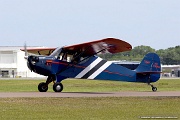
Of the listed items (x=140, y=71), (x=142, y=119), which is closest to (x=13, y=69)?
(x=140, y=71)

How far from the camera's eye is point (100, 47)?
30.1 meters

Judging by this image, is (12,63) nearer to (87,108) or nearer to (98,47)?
(98,47)

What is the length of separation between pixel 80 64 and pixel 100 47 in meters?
1.44

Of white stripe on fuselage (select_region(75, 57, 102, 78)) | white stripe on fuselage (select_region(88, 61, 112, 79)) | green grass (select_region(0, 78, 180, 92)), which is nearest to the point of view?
white stripe on fuselage (select_region(75, 57, 102, 78))

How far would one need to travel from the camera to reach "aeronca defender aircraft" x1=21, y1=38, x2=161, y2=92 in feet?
94.9

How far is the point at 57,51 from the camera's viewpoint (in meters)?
29.8

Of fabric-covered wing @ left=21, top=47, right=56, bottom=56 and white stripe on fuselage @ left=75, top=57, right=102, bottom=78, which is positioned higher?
fabric-covered wing @ left=21, top=47, right=56, bottom=56

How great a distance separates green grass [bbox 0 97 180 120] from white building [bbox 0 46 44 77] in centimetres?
8891

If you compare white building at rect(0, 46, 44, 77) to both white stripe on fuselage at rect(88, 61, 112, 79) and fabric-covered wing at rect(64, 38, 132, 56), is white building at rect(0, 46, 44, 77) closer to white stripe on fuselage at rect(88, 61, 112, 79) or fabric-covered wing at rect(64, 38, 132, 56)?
white stripe on fuselage at rect(88, 61, 112, 79)

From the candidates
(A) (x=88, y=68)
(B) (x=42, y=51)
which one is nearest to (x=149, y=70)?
(A) (x=88, y=68)

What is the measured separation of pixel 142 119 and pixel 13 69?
A: 9750 cm

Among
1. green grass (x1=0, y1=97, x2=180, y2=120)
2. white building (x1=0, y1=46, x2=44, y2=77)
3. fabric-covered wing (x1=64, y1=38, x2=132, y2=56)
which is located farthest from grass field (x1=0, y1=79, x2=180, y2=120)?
white building (x1=0, y1=46, x2=44, y2=77)

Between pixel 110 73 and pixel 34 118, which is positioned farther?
pixel 110 73

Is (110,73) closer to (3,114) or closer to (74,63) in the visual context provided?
(74,63)
